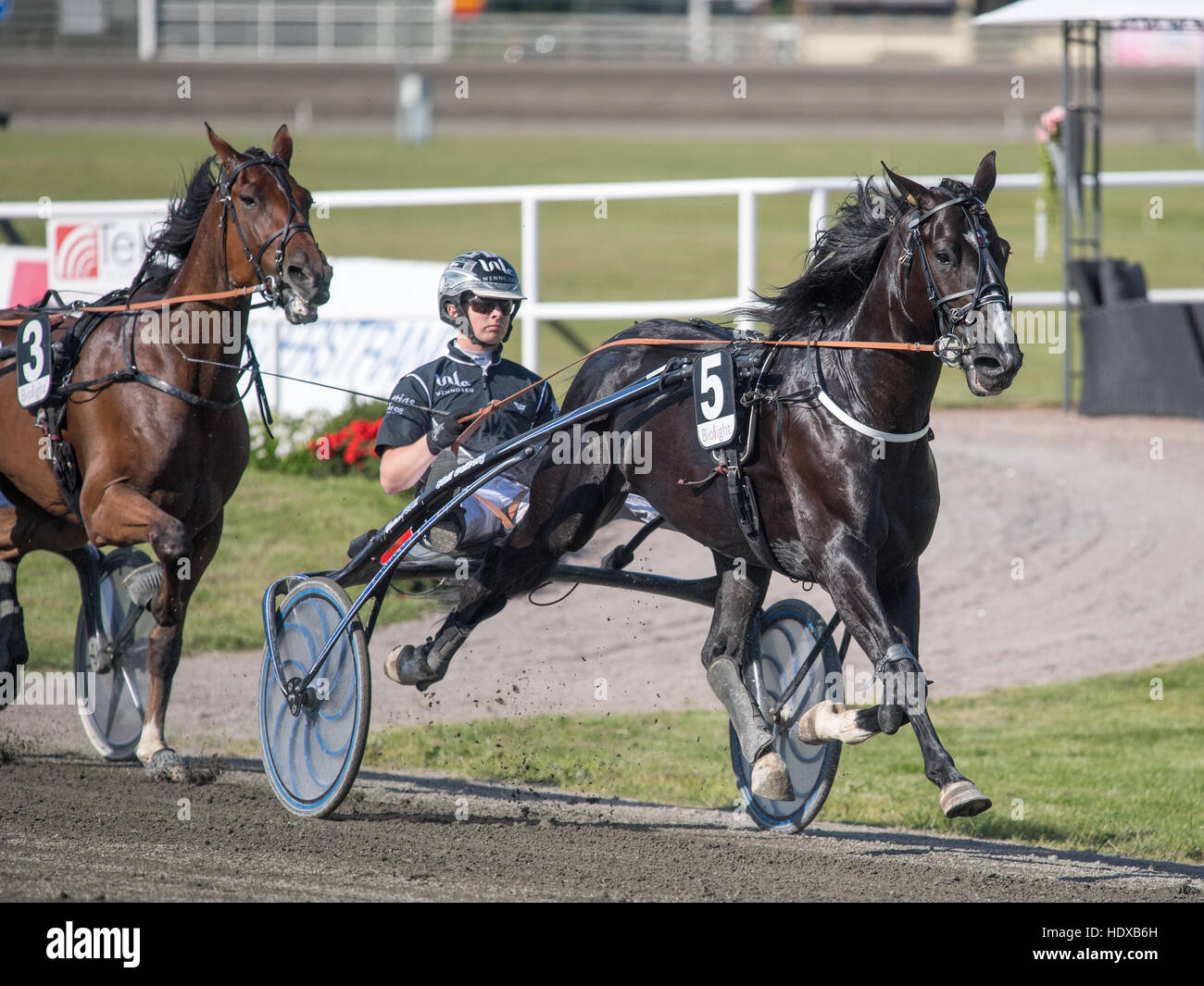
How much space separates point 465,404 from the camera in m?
5.48

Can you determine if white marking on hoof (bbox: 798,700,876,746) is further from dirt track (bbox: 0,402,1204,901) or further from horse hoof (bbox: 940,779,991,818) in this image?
dirt track (bbox: 0,402,1204,901)

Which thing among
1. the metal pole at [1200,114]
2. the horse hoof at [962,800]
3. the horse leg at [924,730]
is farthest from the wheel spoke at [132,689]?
the metal pole at [1200,114]

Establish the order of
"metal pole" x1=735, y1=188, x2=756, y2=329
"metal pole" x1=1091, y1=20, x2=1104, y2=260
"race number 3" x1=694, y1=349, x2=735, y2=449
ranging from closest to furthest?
1. "race number 3" x1=694, y1=349, x2=735, y2=449
2. "metal pole" x1=735, y1=188, x2=756, y2=329
3. "metal pole" x1=1091, y1=20, x2=1104, y2=260

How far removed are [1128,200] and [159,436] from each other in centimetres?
2479

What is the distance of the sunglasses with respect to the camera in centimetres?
541

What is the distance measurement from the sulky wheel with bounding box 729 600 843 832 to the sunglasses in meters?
1.35

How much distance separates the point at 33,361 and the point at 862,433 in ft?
10.1

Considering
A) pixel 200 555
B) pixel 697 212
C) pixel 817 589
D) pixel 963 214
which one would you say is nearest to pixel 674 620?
pixel 817 589

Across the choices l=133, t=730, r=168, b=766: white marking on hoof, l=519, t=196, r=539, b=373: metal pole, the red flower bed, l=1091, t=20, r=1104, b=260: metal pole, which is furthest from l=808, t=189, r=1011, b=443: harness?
l=1091, t=20, r=1104, b=260: metal pole

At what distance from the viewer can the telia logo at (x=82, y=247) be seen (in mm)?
10781

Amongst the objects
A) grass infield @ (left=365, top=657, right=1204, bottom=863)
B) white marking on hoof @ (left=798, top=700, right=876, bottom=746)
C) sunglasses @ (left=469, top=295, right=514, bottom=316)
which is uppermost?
sunglasses @ (left=469, top=295, right=514, bottom=316)

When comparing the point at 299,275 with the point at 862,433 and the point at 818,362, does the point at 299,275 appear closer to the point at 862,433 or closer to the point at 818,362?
the point at 818,362

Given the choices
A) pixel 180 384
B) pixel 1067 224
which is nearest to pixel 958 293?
pixel 180 384
